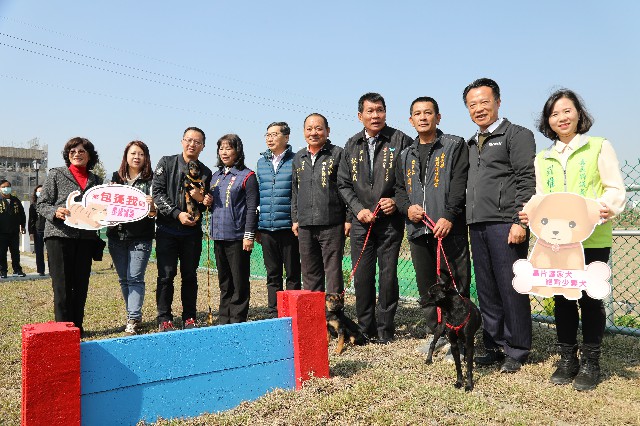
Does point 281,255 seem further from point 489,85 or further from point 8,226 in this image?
point 8,226

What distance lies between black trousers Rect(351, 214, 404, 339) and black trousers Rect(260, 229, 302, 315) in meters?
0.73

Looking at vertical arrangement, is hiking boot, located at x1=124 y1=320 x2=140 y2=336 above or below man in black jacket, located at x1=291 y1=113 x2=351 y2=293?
below

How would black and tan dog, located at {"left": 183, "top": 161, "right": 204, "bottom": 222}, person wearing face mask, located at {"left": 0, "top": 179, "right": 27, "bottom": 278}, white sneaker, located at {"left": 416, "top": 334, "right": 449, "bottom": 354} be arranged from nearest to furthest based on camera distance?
white sneaker, located at {"left": 416, "top": 334, "right": 449, "bottom": 354} → black and tan dog, located at {"left": 183, "top": 161, "right": 204, "bottom": 222} → person wearing face mask, located at {"left": 0, "top": 179, "right": 27, "bottom": 278}

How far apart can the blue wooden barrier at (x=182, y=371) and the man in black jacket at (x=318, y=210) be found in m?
1.64

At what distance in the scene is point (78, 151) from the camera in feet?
15.4

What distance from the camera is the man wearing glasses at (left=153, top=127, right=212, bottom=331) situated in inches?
185

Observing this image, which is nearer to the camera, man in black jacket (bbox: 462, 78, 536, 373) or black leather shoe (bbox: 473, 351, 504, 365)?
man in black jacket (bbox: 462, 78, 536, 373)

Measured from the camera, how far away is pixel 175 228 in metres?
4.71

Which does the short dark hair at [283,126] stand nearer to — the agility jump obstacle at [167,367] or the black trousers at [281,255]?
the black trousers at [281,255]

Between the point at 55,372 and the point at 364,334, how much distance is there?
Answer: 2744 mm

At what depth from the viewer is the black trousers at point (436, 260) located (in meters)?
3.84

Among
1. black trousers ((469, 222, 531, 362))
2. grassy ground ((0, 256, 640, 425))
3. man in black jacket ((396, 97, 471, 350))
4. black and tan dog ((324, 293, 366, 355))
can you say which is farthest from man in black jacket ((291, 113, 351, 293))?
black trousers ((469, 222, 531, 362))

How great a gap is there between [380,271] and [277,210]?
120 cm

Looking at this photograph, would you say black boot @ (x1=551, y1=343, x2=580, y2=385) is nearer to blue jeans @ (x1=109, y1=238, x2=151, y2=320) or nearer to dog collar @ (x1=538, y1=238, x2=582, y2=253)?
dog collar @ (x1=538, y1=238, x2=582, y2=253)
